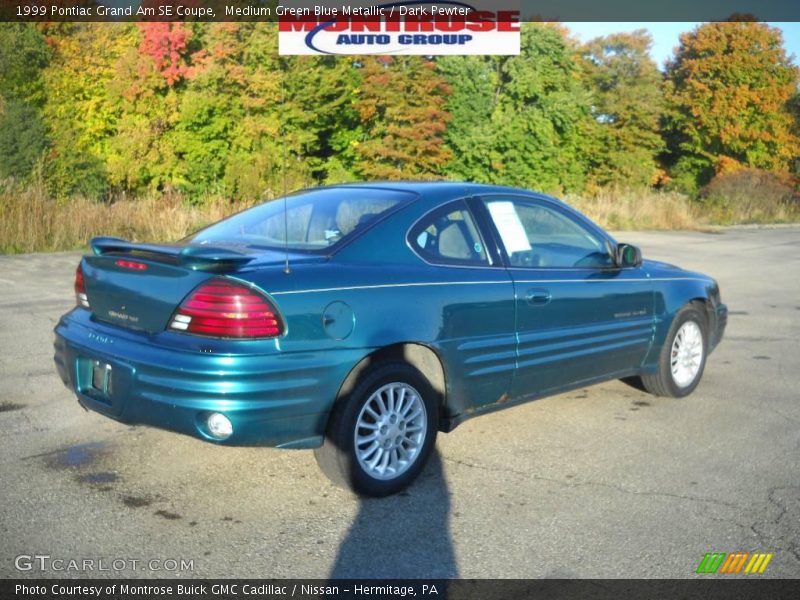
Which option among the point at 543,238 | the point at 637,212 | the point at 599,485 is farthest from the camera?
the point at 637,212

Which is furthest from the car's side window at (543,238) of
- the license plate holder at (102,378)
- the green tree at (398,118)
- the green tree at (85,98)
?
the green tree at (85,98)

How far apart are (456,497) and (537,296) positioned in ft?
4.34

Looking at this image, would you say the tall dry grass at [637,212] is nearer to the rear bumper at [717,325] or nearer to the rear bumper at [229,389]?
the rear bumper at [717,325]

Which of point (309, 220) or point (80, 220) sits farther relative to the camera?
point (80, 220)

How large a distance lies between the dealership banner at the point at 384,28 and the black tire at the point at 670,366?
22756mm

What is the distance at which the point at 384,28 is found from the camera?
1271 inches

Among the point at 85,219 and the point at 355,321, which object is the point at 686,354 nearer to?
the point at 355,321

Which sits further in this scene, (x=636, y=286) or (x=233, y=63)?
(x=233, y=63)

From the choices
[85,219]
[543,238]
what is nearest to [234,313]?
[543,238]

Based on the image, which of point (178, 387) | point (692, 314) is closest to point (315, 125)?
point (692, 314)

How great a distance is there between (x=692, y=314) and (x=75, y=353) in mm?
4267

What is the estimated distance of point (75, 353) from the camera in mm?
4582

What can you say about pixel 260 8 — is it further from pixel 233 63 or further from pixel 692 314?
pixel 692 314

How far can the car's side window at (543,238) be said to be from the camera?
523 cm
